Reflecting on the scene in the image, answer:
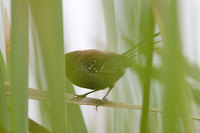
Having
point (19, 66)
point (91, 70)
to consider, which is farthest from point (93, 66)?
point (19, 66)

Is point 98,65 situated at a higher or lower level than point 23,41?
lower

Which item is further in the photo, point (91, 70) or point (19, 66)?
point (91, 70)

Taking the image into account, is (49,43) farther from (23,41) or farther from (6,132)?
(6,132)

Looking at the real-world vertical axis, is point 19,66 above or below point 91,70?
above

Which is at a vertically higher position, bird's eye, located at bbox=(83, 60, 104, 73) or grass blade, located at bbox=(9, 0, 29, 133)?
grass blade, located at bbox=(9, 0, 29, 133)

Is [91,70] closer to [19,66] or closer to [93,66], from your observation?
[93,66]

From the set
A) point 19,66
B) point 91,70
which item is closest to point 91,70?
point 91,70

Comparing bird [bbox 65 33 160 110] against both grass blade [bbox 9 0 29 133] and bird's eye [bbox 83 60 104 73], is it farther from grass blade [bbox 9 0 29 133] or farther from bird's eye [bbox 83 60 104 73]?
grass blade [bbox 9 0 29 133]

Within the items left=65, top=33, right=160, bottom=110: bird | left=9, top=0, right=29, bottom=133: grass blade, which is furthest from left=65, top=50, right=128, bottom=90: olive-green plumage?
left=9, top=0, right=29, bottom=133: grass blade

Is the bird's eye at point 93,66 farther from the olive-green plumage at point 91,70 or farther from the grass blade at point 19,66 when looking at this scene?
the grass blade at point 19,66

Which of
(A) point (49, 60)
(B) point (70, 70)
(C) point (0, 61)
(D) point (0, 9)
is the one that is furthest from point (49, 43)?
(B) point (70, 70)

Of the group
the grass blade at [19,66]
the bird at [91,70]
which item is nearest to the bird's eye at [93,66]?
the bird at [91,70]
